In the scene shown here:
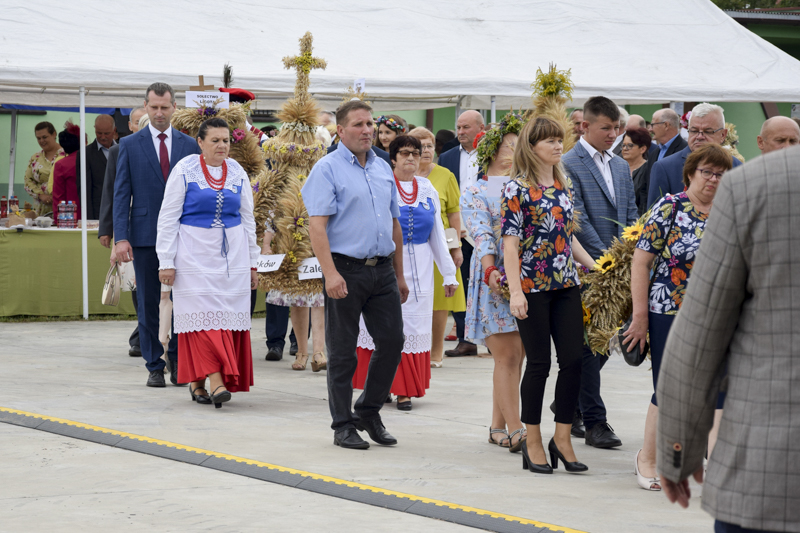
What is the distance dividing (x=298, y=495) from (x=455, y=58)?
9.24 meters

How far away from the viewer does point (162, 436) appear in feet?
20.5

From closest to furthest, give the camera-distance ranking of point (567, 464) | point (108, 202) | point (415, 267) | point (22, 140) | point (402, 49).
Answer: point (567, 464) < point (415, 267) < point (108, 202) < point (402, 49) < point (22, 140)

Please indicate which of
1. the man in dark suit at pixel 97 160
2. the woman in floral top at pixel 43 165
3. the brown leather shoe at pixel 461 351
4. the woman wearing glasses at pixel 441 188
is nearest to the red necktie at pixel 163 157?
the woman wearing glasses at pixel 441 188

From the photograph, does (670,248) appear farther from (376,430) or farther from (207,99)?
(207,99)

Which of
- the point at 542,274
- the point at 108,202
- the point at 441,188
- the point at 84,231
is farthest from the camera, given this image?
the point at 84,231

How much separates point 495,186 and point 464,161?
14.8ft

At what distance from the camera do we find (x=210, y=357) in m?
7.36

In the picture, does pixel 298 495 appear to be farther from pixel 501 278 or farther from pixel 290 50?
pixel 290 50

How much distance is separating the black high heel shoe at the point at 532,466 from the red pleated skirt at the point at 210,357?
250 cm

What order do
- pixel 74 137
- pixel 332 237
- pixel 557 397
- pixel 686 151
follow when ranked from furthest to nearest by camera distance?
pixel 74 137 → pixel 686 151 → pixel 332 237 → pixel 557 397

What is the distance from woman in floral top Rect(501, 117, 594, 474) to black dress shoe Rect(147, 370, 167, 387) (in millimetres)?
3663

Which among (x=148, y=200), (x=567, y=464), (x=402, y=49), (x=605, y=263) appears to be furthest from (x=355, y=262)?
(x=402, y=49)

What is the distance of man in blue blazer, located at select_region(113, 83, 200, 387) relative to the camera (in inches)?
321

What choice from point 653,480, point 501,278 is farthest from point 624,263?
point 653,480
